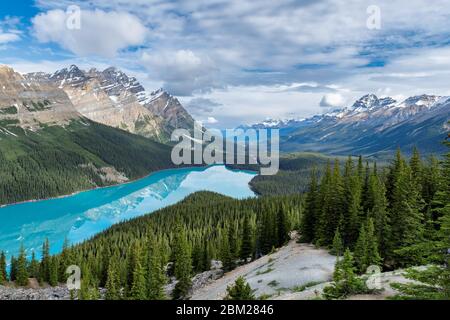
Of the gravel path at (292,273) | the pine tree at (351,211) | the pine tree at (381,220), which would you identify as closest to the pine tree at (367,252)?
the gravel path at (292,273)

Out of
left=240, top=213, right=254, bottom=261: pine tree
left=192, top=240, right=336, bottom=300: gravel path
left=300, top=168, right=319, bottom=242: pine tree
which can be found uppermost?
left=300, top=168, right=319, bottom=242: pine tree

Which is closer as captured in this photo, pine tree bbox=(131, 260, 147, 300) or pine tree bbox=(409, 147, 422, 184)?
pine tree bbox=(131, 260, 147, 300)

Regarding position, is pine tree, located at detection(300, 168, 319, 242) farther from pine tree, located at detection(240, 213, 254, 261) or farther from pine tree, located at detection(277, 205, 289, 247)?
pine tree, located at detection(240, 213, 254, 261)

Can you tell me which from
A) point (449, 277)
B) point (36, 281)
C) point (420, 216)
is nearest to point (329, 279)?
point (420, 216)

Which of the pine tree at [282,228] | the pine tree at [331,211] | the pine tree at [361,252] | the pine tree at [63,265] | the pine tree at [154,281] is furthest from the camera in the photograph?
the pine tree at [63,265]

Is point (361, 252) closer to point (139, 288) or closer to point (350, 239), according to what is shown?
point (350, 239)

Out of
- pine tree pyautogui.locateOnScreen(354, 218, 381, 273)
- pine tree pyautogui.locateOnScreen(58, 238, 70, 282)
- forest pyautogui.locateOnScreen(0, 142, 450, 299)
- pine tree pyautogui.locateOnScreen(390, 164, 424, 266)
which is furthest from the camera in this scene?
pine tree pyautogui.locateOnScreen(58, 238, 70, 282)

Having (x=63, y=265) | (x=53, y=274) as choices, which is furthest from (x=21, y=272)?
(x=63, y=265)

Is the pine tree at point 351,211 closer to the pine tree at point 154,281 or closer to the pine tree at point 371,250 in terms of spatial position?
the pine tree at point 371,250

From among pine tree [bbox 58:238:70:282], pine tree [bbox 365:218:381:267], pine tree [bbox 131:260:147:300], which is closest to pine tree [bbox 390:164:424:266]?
pine tree [bbox 365:218:381:267]

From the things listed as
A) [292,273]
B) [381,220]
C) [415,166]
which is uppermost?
[415,166]
